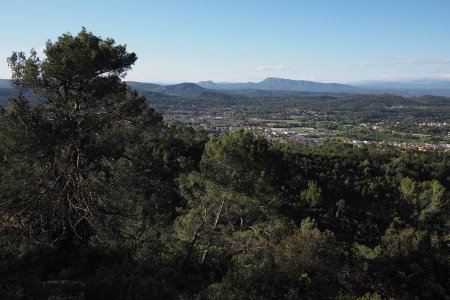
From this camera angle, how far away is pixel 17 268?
6676 millimetres

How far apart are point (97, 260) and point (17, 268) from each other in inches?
63.6

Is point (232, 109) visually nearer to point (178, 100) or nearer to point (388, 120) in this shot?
point (178, 100)

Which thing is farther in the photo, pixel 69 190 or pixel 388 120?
pixel 388 120

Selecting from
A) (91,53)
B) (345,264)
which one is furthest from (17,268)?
(345,264)

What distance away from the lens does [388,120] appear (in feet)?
424

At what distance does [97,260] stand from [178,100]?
506 feet

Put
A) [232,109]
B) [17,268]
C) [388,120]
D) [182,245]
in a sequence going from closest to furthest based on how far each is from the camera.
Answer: [17,268] → [182,245] → [388,120] → [232,109]

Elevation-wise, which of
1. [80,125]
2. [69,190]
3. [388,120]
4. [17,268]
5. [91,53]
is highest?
[91,53]

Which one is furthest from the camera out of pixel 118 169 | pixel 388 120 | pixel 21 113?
pixel 388 120

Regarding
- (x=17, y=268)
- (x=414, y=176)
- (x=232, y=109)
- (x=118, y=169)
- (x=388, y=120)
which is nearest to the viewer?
(x=17, y=268)

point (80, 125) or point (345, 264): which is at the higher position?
point (80, 125)

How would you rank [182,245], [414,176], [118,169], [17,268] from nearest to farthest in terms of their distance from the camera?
[17,268] < [118,169] < [182,245] < [414,176]

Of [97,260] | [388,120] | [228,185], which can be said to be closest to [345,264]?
[228,185]

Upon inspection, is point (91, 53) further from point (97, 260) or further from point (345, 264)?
point (345, 264)
